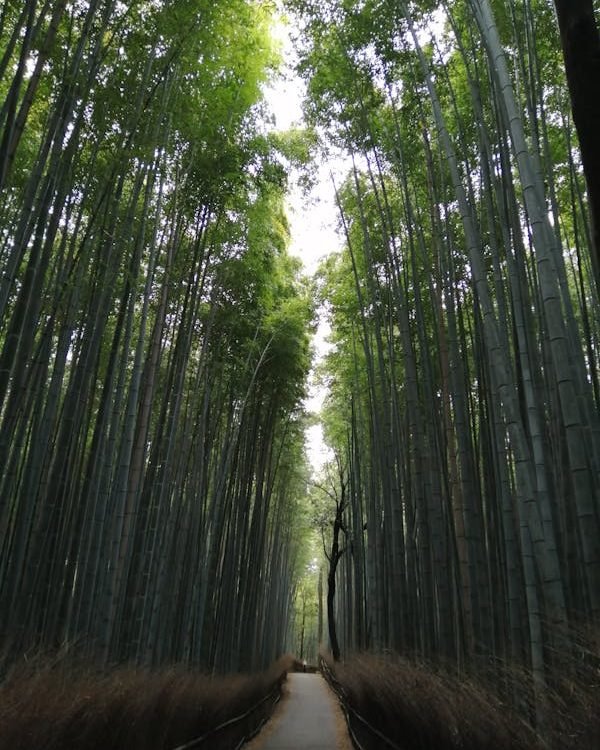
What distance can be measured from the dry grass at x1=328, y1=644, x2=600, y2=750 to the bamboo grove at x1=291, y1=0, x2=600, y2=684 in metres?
0.15

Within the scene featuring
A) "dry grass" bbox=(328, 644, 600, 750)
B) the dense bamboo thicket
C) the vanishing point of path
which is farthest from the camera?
the vanishing point of path

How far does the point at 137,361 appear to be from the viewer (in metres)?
3.90

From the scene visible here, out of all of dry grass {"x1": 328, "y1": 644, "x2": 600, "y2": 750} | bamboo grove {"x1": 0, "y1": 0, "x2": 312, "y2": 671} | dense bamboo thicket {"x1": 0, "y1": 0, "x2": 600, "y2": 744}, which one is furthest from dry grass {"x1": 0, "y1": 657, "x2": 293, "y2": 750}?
dry grass {"x1": 328, "y1": 644, "x2": 600, "y2": 750}

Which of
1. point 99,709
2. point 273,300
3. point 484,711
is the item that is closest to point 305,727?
point 273,300

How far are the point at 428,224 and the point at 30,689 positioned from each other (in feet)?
17.0

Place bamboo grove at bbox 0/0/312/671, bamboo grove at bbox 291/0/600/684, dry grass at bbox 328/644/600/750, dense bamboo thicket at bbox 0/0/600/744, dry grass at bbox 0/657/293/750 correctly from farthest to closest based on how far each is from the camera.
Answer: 1. bamboo grove at bbox 0/0/312/671
2. dense bamboo thicket at bbox 0/0/600/744
3. bamboo grove at bbox 291/0/600/684
4. dry grass at bbox 0/657/293/750
5. dry grass at bbox 328/644/600/750

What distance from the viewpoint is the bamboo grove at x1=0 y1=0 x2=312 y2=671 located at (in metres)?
3.05

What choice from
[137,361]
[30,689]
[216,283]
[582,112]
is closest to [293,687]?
[216,283]

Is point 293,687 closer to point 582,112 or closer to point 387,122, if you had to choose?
point 387,122

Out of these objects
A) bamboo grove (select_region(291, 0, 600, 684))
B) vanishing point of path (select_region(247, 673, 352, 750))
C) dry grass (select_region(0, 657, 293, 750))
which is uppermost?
bamboo grove (select_region(291, 0, 600, 684))

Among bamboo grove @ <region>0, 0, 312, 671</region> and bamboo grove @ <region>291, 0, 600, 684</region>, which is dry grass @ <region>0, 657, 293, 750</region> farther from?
bamboo grove @ <region>291, 0, 600, 684</region>

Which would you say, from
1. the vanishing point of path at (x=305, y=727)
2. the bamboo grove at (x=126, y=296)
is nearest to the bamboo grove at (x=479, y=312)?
the bamboo grove at (x=126, y=296)

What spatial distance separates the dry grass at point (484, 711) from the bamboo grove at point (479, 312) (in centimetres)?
15

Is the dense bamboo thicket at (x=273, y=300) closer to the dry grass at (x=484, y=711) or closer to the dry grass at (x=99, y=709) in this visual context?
the dry grass at (x=484, y=711)
